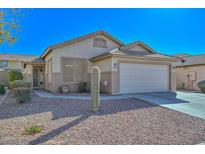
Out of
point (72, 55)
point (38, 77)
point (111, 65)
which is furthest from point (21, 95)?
point (38, 77)

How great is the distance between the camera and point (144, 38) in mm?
16109

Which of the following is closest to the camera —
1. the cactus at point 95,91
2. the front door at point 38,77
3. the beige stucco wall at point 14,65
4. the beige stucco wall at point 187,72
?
the cactus at point 95,91

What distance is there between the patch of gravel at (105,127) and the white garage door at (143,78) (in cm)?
584

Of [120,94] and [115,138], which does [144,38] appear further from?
[115,138]

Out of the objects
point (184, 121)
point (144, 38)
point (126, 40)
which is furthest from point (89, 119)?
point (126, 40)

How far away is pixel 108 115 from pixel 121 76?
6.73m

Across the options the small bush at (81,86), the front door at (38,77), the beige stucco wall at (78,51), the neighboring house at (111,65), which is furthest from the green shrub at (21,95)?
the front door at (38,77)

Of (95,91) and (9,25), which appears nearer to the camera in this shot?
(9,25)

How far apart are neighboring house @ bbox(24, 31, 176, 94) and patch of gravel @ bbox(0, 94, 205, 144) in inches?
234

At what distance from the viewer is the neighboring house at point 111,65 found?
1346cm

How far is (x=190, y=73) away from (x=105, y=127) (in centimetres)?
1893

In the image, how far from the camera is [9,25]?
22.4 feet

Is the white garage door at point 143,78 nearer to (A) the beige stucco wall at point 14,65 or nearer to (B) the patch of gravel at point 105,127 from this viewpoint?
(B) the patch of gravel at point 105,127

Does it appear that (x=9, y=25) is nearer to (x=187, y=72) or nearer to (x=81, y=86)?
(x=81, y=86)
